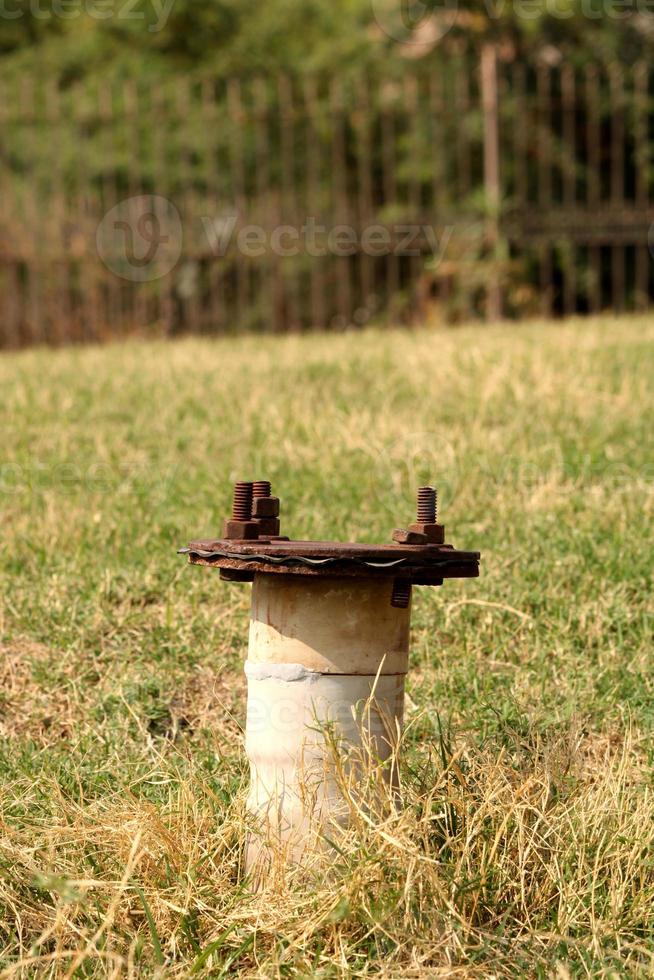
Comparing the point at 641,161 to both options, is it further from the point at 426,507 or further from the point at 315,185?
the point at 426,507

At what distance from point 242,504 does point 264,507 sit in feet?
0.17

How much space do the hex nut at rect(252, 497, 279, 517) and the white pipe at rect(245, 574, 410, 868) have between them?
16 centimetres

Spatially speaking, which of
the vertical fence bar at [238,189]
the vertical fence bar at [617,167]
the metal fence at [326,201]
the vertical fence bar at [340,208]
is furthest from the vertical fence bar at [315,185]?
the vertical fence bar at [617,167]

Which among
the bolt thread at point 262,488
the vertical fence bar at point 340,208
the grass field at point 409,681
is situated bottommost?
the grass field at point 409,681

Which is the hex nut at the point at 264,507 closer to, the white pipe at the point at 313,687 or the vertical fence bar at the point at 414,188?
the white pipe at the point at 313,687

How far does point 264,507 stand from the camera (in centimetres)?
293

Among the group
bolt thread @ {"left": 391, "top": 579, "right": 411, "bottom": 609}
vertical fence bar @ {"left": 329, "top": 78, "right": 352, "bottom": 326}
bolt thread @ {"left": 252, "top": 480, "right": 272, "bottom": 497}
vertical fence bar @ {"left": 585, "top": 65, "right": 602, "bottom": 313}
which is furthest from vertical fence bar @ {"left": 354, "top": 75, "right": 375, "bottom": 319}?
bolt thread @ {"left": 391, "top": 579, "right": 411, "bottom": 609}

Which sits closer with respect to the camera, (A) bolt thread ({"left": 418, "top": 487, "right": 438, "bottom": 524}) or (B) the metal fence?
(A) bolt thread ({"left": 418, "top": 487, "right": 438, "bottom": 524})

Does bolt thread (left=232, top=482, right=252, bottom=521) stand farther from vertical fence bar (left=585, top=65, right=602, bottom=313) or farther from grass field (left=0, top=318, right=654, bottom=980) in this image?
vertical fence bar (left=585, top=65, right=602, bottom=313)

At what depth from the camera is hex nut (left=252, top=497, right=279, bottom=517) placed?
2922 millimetres

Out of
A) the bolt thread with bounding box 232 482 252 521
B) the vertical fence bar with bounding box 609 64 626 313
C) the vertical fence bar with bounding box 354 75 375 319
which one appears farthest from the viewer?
the vertical fence bar with bounding box 609 64 626 313

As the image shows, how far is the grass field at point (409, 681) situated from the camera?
2.69 meters

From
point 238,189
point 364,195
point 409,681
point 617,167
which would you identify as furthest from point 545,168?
point 409,681

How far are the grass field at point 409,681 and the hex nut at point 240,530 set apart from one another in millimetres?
615
